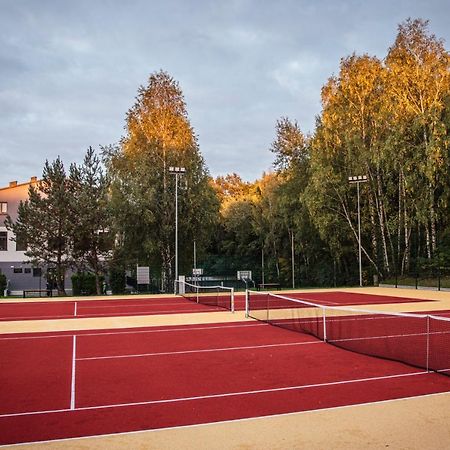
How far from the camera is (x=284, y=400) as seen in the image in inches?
275

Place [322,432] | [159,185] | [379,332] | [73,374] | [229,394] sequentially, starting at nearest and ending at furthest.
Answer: [322,432], [229,394], [73,374], [379,332], [159,185]

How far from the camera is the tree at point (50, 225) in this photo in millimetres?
36062

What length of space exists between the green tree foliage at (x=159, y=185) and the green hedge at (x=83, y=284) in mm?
4359

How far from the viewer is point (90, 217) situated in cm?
3566

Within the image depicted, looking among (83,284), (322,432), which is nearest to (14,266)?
(83,284)

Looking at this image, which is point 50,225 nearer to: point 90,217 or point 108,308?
point 90,217

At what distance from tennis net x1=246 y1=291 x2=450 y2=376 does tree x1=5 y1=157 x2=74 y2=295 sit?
22.1 meters

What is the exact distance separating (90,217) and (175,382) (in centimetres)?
2895

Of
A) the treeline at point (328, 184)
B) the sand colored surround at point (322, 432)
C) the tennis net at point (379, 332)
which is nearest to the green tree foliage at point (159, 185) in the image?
the treeline at point (328, 184)

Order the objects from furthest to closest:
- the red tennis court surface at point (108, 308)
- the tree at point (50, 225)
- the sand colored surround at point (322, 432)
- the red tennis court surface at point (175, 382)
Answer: the tree at point (50, 225) < the red tennis court surface at point (108, 308) < the red tennis court surface at point (175, 382) < the sand colored surround at point (322, 432)

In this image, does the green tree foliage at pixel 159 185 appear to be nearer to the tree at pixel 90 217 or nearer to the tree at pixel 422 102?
the tree at pixel 90 217

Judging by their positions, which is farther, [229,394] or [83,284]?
[83,284]

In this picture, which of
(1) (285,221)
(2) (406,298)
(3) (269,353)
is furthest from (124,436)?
(1) (285,221)

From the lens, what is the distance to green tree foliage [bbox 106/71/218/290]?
120 ft
